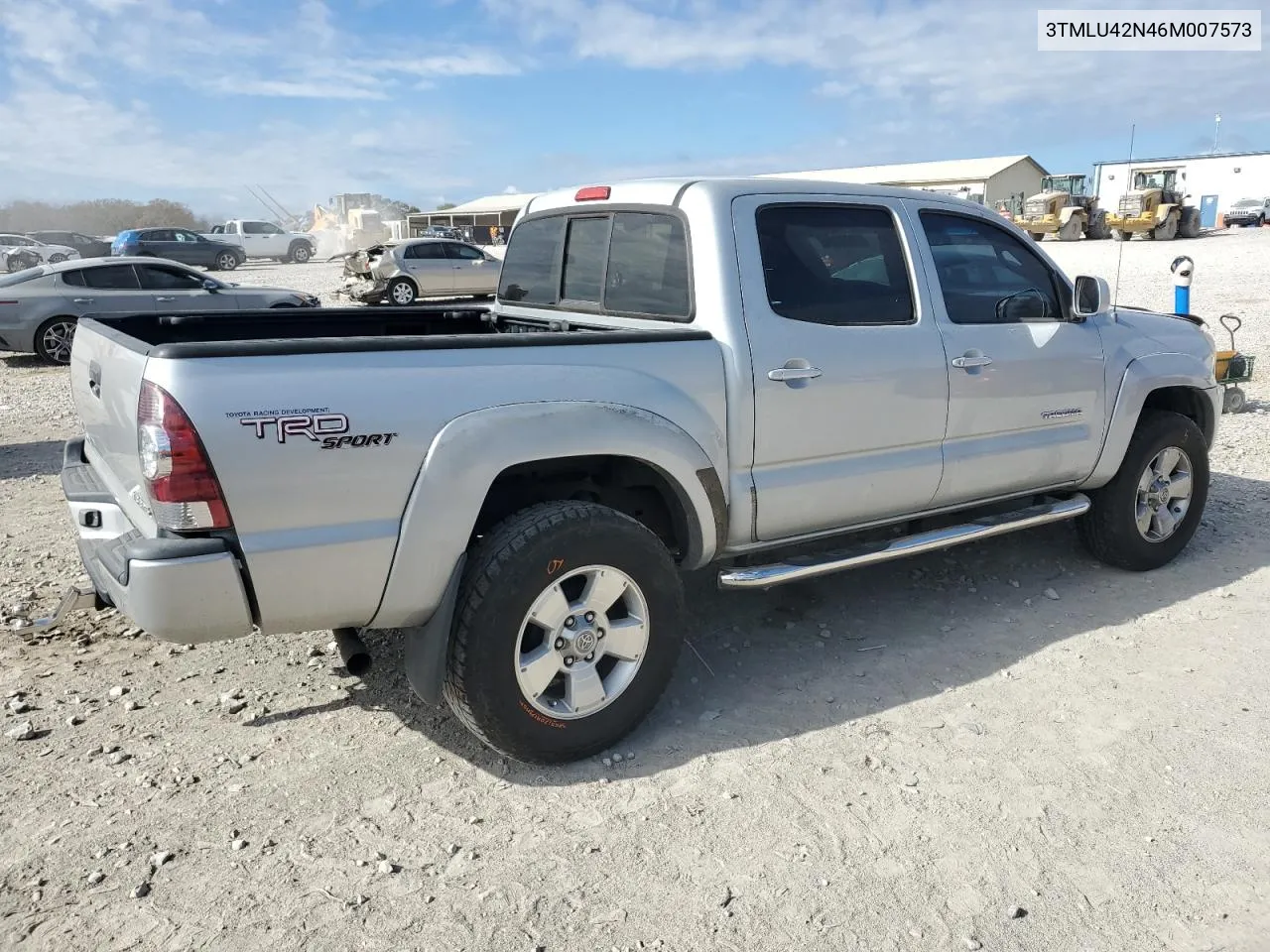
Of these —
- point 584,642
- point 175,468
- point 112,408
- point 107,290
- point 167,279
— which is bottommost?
point 584,642

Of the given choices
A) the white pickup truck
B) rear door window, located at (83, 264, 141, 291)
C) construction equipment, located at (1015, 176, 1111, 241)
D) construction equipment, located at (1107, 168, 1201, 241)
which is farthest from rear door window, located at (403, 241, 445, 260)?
construction equipment, located at (1015, 176, 1111, 241)

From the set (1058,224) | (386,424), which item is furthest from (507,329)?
(1058,224)

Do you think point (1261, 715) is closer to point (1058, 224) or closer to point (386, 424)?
point (386, 424)

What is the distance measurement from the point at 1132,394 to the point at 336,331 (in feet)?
13.0

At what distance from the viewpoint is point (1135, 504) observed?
5.12 meters

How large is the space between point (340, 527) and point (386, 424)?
34cm

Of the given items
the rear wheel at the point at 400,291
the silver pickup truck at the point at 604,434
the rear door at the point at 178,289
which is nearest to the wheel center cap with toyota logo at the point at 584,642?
the silver pickup truck at the point at 604,434

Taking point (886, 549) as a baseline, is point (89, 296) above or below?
above

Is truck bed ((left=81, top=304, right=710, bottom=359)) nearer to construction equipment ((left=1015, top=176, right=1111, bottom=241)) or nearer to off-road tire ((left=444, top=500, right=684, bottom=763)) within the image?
off-road tire ((left=444, top=500, right=684, bottom=763))

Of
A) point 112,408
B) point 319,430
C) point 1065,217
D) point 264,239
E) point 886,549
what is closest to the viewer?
point 319,430

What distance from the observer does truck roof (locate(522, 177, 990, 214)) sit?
3.79 meters

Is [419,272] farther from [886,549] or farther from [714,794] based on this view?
[714,794]

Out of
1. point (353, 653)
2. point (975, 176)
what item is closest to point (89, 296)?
point (353, 653)

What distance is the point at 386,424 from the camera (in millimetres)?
2873
